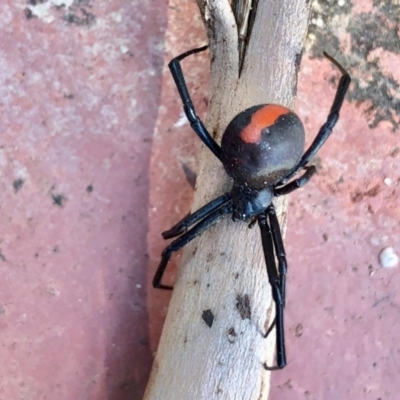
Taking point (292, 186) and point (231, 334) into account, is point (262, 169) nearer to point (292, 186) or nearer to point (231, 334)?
point (292, 186)

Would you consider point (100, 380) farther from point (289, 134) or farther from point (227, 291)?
point (289, 134)

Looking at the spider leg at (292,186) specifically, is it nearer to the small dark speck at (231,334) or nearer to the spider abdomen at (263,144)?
the spider abdomen at (263,144)

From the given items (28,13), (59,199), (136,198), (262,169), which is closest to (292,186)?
(262,169)

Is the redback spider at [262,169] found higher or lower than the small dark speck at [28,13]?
lower

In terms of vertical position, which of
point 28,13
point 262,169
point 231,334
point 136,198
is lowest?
point 231,334

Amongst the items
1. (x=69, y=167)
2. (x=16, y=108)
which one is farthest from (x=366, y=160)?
(x=16, y=108)

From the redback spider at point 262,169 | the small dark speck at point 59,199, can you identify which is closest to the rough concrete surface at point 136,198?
the small dark speck at point 59,199

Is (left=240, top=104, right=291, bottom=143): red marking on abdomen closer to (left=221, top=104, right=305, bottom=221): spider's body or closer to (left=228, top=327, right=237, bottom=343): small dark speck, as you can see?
(left=221, top=104, right=305, bottom=221): spider's body
